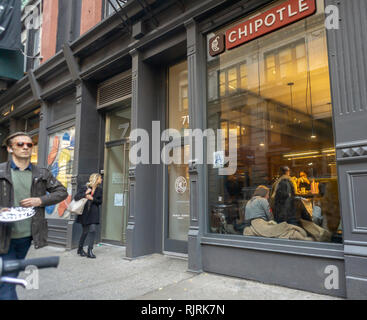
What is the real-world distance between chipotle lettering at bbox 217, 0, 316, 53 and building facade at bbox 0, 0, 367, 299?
0.02 m

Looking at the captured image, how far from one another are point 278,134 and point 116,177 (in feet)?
16.2

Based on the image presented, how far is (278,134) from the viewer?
5.30 m

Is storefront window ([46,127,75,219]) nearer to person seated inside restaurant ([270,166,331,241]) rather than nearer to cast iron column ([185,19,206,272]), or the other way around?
cast iron column ([185,19,206,272])

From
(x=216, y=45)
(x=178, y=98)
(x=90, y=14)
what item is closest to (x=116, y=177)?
(x=178, y=98)

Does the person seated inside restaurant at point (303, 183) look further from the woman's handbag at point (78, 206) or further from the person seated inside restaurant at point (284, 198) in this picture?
the woman's handbag at point (78, 206)

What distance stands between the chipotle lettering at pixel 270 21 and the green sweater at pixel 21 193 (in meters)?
4.27

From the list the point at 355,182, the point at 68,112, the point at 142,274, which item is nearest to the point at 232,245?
the point at 142,274

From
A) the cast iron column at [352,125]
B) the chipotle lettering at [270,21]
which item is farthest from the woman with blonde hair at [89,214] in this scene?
the cast iron column at [352,125]

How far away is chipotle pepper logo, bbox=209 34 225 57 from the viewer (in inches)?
231

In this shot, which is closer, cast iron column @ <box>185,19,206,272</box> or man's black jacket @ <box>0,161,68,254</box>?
man's black jacket @ <box>0,161,68,254</box>

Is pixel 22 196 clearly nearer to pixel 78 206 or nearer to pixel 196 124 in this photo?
pixel 196 124

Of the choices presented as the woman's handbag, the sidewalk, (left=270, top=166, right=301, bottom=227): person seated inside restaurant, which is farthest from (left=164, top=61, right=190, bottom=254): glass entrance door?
(left=270, top=166, right=301, bottom=227): person seated inside restaurant

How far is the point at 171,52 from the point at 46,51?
6.07 m
